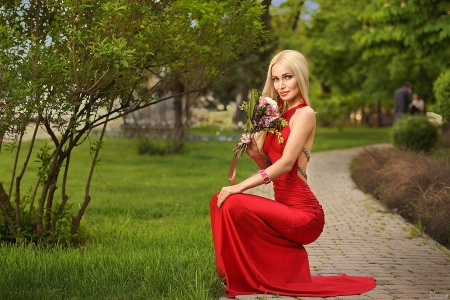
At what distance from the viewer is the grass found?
567 centimetres

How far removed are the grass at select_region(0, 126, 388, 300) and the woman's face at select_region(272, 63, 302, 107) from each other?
5.00 feet

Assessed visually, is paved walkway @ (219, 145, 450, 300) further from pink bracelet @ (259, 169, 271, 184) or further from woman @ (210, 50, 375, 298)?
pink bracelet @ (259, 169, 271, 184)

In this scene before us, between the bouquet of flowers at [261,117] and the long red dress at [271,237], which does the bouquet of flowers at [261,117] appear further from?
the long red dress at [271,237]

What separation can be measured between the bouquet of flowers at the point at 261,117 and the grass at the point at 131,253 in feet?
3.87

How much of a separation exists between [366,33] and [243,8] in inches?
412

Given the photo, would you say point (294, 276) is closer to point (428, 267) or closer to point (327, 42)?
point (428, 267)

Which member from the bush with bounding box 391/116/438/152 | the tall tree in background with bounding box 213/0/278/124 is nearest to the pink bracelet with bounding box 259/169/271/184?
the bush with bounding box 391/116/438/152

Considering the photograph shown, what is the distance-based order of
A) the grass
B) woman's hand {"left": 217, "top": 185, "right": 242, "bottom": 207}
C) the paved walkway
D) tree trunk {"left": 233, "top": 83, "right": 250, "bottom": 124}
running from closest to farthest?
woman's hand {"left": 217, "top": 185, "right": 242, "bottom": 207} → the grass → the paved walkway → tree trunk {"left": 233, "top": 83, "right": 250, "bottom": 124}

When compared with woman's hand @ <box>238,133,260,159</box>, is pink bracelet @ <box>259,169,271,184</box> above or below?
below

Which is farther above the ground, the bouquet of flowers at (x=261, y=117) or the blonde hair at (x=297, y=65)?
the blonde hair at (x=297, y=65)

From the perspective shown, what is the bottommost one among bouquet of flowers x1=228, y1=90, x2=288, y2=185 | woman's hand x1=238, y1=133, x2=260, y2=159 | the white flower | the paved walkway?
the paved walkway

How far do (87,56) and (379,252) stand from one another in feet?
12.0

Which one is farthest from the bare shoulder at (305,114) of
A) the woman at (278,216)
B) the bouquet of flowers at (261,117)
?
the bouquet of flowers at (261,117)

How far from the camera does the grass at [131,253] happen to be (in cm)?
567
